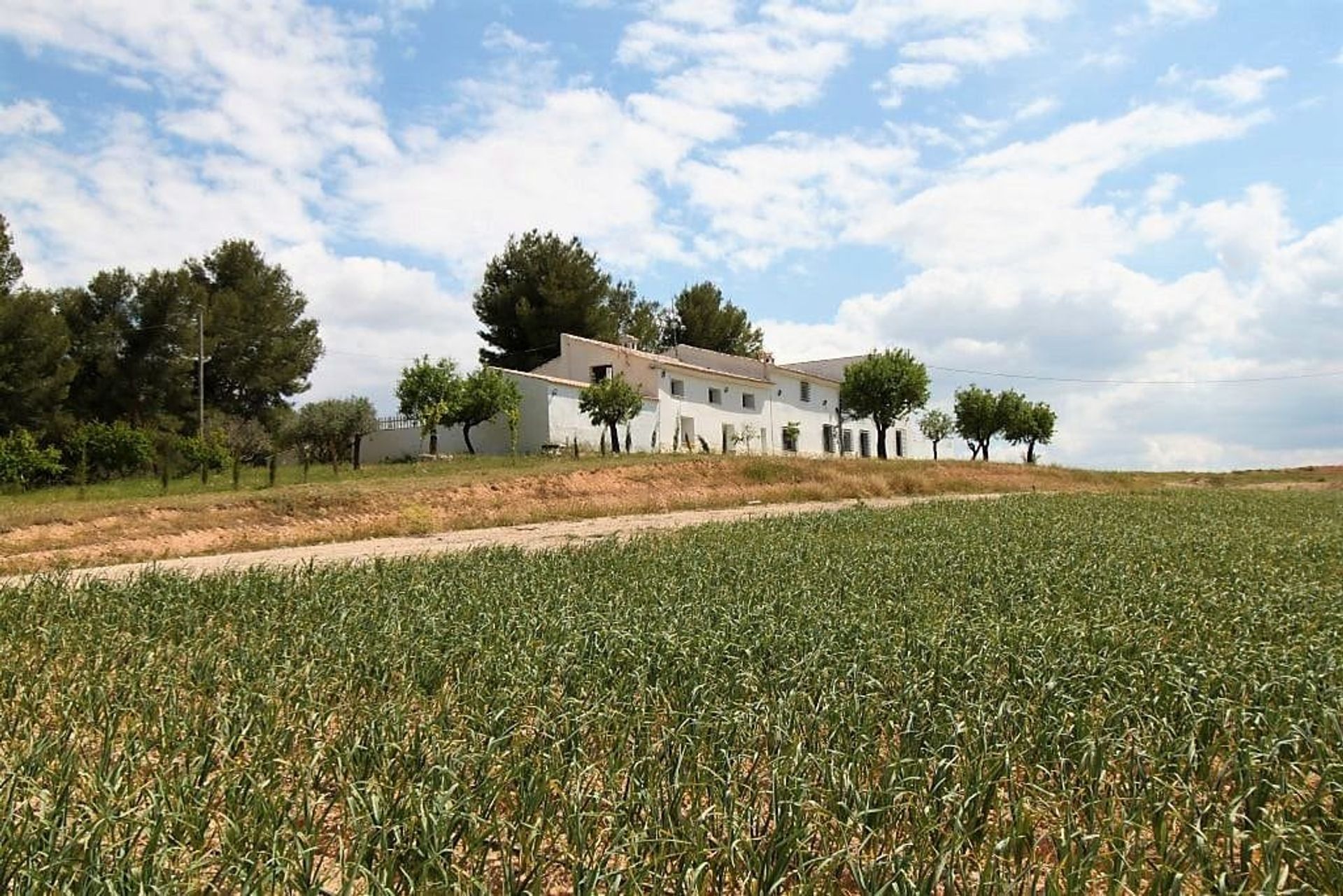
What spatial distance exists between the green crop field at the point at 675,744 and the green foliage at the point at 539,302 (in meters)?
50.0

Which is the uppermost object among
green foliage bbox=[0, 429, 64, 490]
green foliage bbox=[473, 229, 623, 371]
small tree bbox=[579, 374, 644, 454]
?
green foliage bbox=[473, 229, 623, 371]

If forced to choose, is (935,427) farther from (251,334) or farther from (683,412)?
(251,334)

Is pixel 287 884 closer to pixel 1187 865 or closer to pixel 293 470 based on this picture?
pixel 1187 865

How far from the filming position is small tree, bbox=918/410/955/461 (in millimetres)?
70438

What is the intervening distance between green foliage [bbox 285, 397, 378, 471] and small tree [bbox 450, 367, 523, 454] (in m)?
4.48

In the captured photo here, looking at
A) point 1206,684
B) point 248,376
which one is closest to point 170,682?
point 1206,684

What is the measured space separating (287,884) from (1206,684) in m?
4.88

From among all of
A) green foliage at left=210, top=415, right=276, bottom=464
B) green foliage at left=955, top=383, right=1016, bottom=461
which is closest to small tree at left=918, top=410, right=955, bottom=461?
green foliage at left=955, top=383, right=1016, bottom=461

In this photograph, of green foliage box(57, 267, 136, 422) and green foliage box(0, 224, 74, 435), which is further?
green foliage box(57, 267, 136, 422)

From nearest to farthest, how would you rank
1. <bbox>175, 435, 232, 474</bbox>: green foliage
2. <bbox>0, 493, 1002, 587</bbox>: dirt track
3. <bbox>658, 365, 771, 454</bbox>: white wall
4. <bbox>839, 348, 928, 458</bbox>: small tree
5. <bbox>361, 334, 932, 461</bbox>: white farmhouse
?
<bbox>0, 493, 1002, 587</bbox>: dirt track
<bbox>175, 435, 232, 474</bbox>: green foliage
<bbox>361, 334, 932, 461</bbox>: white farmhouse
<bbox>658, 365, 771, 454</bbox>: white wall
<bbox>839, 348, 928, 458</bbox>: small tree

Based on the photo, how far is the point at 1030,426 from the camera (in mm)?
71000

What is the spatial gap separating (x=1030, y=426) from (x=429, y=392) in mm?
49929

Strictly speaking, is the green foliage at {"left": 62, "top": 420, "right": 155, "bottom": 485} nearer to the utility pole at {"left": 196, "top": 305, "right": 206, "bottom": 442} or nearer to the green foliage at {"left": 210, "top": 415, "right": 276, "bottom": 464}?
the utility pole at {"left": 196, "top": 305, "right": 206, "bottom": 442}

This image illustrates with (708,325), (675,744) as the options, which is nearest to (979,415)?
(708,325)
